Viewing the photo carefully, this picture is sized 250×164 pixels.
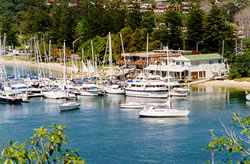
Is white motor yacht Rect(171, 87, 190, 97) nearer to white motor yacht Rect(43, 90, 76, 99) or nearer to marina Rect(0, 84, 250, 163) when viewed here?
marina Rect(0, 84, 250, 163)

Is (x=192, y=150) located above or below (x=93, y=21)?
below

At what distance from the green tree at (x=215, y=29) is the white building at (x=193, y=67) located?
539cm

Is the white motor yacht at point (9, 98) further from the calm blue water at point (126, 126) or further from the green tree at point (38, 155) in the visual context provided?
the green tree at point (38, 155)

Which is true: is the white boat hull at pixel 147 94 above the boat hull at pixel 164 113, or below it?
above

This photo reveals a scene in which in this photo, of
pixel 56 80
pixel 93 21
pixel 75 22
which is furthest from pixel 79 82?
pixel 75 22

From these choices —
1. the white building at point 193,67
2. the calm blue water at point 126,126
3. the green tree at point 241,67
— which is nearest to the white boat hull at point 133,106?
the calm blue water at point 126,126

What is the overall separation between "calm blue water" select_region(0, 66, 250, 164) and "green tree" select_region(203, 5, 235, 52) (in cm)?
2201

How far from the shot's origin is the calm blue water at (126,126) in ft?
106

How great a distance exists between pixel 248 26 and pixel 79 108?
67453 mm

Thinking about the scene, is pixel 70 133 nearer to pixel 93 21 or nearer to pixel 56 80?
pixel 56 80

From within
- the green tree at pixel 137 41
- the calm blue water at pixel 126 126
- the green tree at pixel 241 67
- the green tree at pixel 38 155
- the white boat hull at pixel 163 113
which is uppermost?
the green tree at pixel 137 41

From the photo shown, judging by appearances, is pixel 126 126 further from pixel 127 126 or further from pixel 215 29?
pixel 215 29

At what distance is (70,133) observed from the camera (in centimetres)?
3909

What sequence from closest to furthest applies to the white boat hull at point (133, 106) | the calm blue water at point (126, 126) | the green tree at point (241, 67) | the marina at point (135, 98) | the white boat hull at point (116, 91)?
the marina at point (135, 98) < the calm blue water at point (126, 126) < the white boat hull at point (133, 106) < the white boat hull at point (116, 91) < the green tree at point (241, 67)
